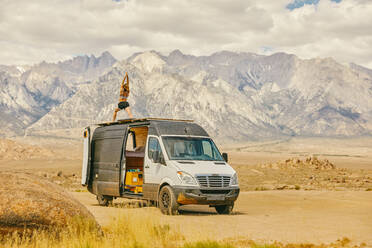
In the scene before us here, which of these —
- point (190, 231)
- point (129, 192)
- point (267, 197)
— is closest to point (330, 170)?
point (267, 197)

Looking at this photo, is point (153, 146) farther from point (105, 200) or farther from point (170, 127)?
point (105, 200)

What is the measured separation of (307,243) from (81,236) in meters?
4.41

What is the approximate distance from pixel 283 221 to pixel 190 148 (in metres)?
3.80

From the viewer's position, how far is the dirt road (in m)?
10.9

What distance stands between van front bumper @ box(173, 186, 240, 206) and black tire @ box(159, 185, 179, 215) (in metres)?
0.14

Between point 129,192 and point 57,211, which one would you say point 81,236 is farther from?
point 129,192

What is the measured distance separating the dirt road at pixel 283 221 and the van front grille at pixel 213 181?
900 mm

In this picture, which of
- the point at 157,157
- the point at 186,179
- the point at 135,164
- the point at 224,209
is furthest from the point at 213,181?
the point at 135,164

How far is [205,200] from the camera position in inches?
573

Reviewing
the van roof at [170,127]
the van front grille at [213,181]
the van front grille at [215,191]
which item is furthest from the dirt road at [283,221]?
the van roof at [170,127]

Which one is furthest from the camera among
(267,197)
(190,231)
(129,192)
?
(267,197)

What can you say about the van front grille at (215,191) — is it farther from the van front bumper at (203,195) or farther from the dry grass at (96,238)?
the dry grass at (96,238)

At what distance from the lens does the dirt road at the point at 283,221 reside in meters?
10.9

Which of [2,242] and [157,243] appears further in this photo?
[157,243]
